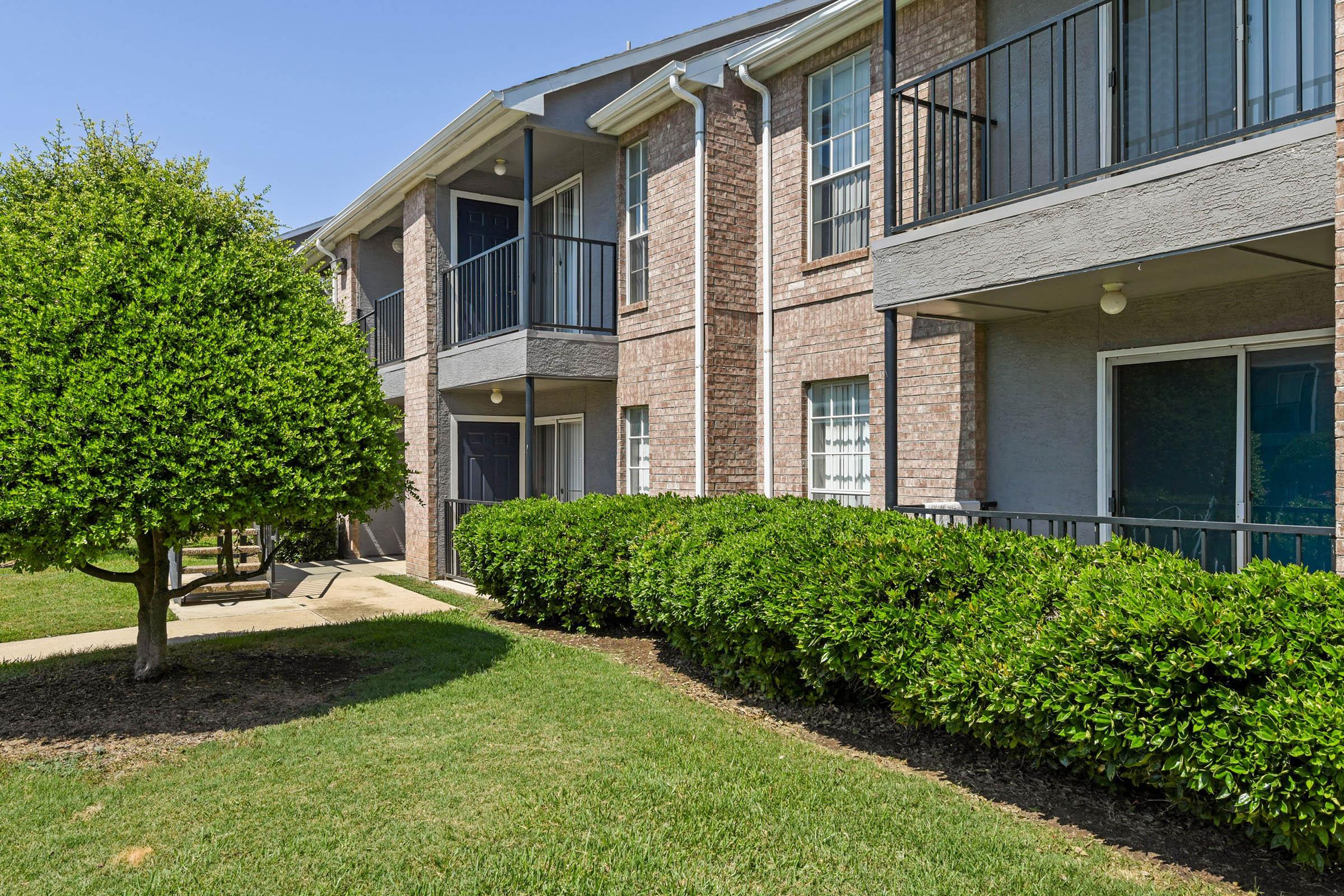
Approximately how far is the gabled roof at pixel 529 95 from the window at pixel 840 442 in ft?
16.9

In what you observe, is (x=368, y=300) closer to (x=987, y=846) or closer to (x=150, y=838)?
(x=150, y=838)

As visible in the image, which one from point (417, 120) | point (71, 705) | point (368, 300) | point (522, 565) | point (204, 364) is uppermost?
point (417, 120)

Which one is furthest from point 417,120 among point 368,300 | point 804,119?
point 804,119

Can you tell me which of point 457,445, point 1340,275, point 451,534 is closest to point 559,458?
point 457,445

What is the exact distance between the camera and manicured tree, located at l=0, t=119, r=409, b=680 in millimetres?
5918

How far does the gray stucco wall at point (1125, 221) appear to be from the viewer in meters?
4.75

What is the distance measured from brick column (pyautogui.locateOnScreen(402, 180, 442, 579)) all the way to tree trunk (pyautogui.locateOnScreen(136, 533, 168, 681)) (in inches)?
244

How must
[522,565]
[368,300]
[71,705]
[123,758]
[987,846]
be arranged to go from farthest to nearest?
[368,300] → [522,565] → [71,705] → [123,758] → [987,846]

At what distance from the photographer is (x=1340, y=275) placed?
14.6 ft

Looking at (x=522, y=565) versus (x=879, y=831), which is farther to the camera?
(x=522, y=565)

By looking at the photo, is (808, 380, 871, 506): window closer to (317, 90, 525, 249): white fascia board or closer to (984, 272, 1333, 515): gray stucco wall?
(984, 272, 1333, 515): gray stucco wall

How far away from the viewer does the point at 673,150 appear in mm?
11039

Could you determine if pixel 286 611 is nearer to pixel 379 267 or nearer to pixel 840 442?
pixel 840 442

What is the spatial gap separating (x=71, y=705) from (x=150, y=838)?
3.18 metres
